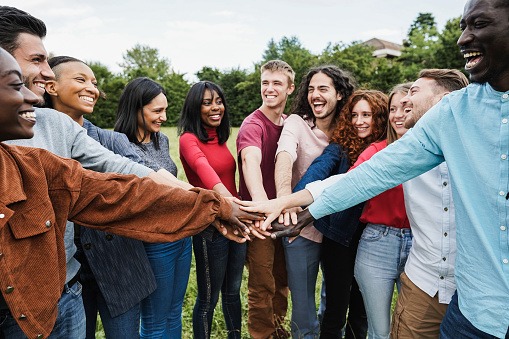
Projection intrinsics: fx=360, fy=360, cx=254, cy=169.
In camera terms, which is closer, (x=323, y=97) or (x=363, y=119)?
(x=363, y=119)

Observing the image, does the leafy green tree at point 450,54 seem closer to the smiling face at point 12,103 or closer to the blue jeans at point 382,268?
the blue jeans at point 382,268

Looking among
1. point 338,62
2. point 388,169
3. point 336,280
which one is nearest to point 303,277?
point 336,280

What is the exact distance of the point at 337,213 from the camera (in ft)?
8.64

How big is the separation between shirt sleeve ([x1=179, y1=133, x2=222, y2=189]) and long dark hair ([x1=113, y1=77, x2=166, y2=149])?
0.24 metres

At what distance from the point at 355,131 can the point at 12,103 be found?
2.39 m

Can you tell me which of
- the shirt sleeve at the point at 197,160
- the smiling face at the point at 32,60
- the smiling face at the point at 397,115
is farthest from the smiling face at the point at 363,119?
the smiling face at the point at 32,60

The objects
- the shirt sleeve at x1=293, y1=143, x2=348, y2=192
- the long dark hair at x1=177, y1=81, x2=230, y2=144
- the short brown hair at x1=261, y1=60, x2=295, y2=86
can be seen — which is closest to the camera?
the shirt sleeve at x1=293, y1=143, x2=348, y2=192

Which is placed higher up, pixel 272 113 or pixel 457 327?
pixel 272 113

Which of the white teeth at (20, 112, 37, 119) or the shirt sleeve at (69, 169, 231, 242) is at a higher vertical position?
the white teeth at (20, 112, 37, 119)

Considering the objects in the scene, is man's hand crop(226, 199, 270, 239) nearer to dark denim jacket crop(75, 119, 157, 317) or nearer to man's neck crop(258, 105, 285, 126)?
dark denim jacket crop(75, 119, 157, 317)

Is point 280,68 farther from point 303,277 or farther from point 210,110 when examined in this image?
point 303,277

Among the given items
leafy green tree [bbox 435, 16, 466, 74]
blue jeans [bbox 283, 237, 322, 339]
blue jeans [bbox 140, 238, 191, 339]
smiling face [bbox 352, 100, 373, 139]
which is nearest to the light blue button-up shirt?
smiling face [bbox 352, 100, 373, 139]

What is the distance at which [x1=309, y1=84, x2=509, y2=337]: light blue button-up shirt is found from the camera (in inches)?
57.5

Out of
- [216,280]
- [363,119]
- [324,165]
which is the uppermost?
[363,119]
